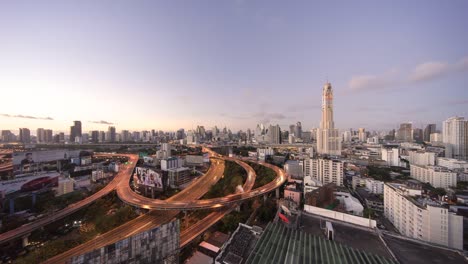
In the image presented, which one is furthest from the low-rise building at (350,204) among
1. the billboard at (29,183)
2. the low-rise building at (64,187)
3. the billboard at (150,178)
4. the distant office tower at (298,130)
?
the distant office tower at (298,130)

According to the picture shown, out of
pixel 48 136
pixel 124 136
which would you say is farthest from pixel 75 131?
pixel 124 136

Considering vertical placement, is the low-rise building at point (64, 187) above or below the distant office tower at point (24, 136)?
below

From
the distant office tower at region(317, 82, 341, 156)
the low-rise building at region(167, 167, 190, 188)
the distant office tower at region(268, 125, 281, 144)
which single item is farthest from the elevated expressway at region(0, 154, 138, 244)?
the distant office tower at region(268, 125, 281, 144)

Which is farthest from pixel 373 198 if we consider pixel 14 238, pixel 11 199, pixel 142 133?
pixel 142 133

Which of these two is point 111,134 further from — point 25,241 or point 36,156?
point 25,241

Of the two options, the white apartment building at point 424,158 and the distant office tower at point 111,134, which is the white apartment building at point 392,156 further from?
the distant office tower at point 111,134

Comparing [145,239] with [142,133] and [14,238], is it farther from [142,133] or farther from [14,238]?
[142,133]
